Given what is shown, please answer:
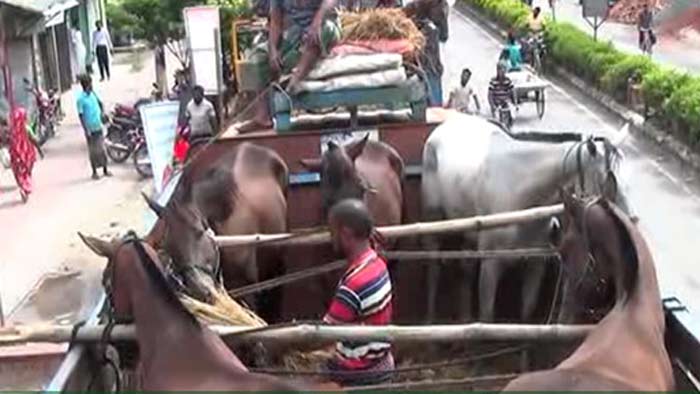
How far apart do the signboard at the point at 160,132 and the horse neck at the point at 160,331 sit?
10089 mm

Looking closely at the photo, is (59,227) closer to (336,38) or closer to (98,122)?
(98,122)

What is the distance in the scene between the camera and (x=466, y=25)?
44688 mm

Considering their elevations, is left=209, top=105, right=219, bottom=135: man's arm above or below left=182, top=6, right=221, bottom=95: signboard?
below

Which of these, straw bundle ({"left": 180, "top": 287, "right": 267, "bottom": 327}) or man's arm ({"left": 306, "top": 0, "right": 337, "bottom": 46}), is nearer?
straw bundle ({"left": 180, "top": 287, "right": 267, "bottom": 327})

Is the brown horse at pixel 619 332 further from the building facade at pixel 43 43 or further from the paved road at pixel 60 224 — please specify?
the building facade at pixel 43 43

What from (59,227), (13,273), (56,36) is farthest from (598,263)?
(56,36)

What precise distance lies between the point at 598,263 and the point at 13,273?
1126cm

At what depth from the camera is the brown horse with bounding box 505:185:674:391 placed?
4.07m

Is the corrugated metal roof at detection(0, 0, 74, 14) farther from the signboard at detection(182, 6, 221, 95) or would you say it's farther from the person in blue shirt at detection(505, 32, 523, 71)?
the person in blue shirt at detection(505, 32, 523, 71)

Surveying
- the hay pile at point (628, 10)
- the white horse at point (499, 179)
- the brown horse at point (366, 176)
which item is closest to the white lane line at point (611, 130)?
the hay pile at point (628, 10)

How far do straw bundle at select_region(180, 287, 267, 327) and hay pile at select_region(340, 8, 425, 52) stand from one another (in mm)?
5072

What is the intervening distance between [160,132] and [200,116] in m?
1.60

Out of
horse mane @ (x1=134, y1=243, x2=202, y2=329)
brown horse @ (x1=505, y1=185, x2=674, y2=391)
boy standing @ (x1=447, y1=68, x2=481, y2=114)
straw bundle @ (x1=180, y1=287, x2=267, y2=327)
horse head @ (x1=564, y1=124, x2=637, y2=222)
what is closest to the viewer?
brown horse @ (x1=505, y1=185, x2=674, y2=391)

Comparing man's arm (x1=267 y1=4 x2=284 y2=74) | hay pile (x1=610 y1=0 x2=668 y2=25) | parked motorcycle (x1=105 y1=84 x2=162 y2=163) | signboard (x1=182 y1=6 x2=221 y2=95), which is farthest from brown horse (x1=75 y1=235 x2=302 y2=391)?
hay pile (x1=610 y1=0 x2=668 y2=25)
